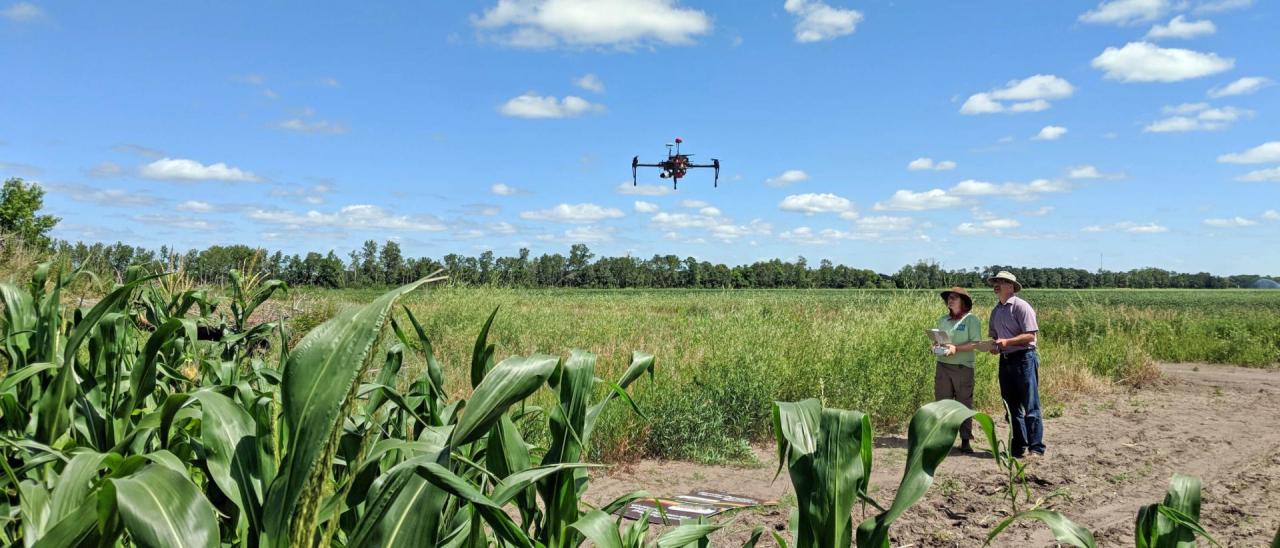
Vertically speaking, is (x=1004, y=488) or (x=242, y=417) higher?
(x=242, y=417)

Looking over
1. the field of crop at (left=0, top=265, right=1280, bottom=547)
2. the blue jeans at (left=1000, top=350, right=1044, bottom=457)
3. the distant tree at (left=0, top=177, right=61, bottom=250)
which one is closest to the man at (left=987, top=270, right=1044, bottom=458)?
the blue jeans at (left=1000, top=350, right=1044, bottom=457)

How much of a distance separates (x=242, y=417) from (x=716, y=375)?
6387 mm

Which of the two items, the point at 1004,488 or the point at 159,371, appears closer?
the point at 159,371

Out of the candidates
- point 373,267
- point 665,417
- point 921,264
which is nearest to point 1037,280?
point 373,267

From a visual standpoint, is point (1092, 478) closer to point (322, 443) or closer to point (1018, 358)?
point (1018, 358)

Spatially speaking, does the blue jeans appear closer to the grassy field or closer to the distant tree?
the grassy field

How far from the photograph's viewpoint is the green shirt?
21.5ft

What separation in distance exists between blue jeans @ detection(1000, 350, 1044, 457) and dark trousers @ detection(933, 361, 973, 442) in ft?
0.95

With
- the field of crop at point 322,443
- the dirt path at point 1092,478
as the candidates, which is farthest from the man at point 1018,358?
the field of crop at point 322,443

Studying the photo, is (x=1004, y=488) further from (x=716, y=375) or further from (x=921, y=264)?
(x=921, y=264)

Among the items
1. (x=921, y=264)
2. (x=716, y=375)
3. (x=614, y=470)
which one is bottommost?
(x=614, y=470)

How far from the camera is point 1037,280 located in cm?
9812

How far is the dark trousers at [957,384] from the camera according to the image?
22.0ft

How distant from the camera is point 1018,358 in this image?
21.1ft
